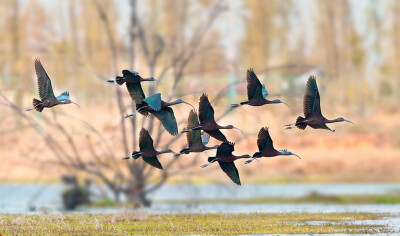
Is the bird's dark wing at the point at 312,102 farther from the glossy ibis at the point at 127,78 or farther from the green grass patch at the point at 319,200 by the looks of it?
the green grass patch at the point at 319,200

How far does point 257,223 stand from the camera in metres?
18.8

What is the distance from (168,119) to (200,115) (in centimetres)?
58

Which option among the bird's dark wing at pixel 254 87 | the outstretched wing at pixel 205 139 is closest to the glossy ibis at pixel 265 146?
the bird's dark wing at pixel 254 87

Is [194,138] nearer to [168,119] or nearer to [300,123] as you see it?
[168,119]

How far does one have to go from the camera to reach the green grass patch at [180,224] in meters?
17.1

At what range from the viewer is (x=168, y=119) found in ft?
55.7

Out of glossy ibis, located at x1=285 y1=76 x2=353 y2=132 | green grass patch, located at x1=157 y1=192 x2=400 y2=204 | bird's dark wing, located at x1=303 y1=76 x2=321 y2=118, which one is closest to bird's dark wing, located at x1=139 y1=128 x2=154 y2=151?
glossy ibis, located at x1=285 y1=76 x2=353 y2=132

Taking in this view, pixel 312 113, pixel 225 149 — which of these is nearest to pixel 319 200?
pixel 312 113

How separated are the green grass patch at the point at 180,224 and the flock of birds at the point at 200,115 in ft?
3.93

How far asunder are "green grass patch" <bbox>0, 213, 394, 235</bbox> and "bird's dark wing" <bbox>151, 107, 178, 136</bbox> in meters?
1.85

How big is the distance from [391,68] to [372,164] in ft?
54.3

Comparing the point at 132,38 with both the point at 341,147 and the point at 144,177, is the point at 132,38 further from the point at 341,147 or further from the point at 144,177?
the point at 341,147

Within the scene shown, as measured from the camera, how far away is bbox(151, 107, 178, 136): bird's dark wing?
55.3 feet

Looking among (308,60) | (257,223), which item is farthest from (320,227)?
(308,60)
